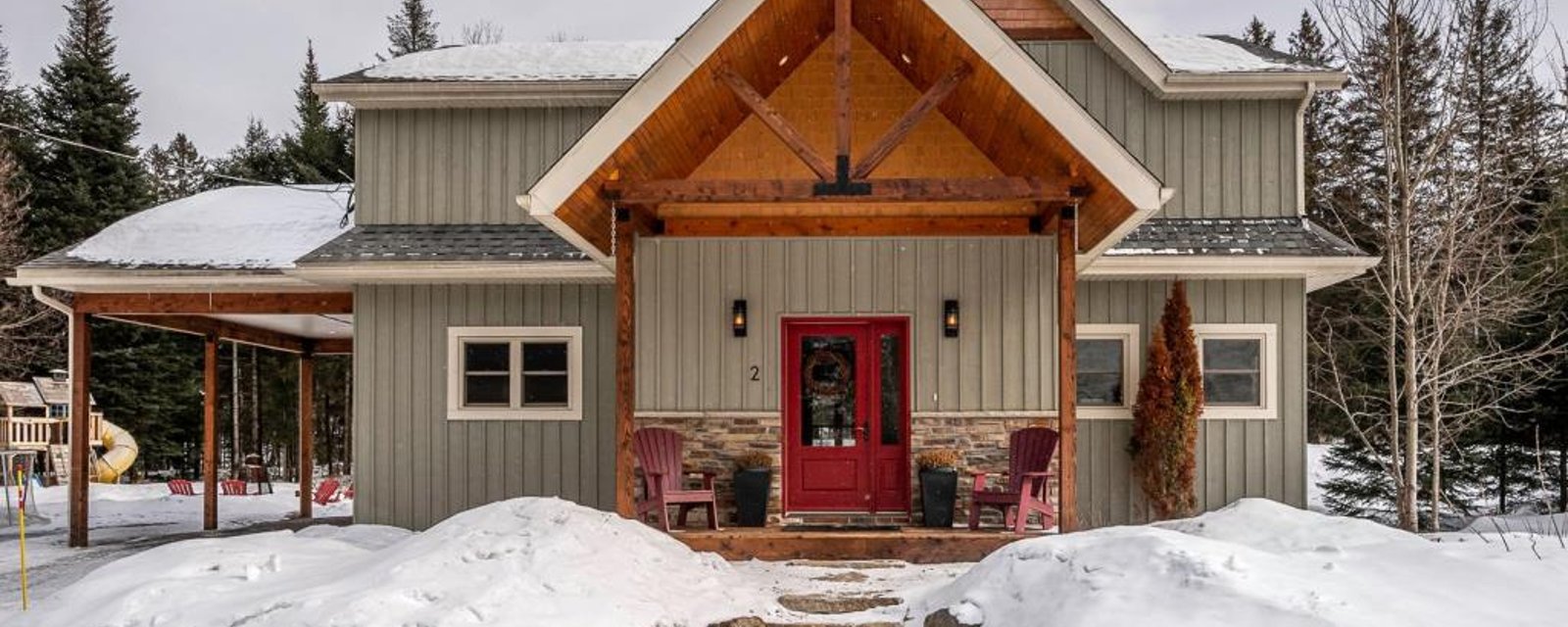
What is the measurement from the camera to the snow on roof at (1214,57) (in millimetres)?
9422

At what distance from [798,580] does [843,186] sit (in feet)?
7.99

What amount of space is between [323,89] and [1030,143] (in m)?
6.37

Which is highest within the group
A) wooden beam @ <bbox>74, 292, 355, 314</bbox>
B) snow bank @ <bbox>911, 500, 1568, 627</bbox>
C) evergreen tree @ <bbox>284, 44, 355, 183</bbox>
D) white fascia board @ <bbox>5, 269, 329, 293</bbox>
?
evergreen tree @ <bbox>284, 44, 355, 183</bbox>

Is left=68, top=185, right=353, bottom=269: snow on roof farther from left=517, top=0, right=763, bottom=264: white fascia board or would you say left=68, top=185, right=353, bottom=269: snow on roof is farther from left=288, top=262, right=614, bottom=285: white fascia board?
left=517, top=0, right=763, bottom=264: white fascia board

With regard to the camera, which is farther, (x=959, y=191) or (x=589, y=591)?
(x=959, y=191)

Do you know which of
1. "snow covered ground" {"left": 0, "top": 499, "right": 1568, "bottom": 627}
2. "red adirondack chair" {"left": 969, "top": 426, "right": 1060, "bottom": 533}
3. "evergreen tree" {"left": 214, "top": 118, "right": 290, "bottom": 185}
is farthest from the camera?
"evergreen tree" {"left": 214, "top": 118, "right": 290, "bottom": 185}

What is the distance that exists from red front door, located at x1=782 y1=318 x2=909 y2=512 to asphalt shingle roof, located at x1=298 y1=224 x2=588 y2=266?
212cm

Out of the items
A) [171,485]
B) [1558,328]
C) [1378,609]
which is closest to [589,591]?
[1378,609]

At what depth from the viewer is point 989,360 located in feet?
29.0

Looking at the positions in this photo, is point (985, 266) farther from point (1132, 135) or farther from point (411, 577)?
point (411, 577)

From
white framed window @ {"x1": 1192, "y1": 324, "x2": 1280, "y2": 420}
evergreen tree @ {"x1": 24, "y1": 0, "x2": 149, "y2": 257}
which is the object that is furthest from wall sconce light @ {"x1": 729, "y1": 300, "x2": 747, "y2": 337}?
evergreen tree @ {"x1": 24, "y1": 0, "x2": 149, "y2": 257}

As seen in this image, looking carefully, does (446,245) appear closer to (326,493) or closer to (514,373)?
(514,373)

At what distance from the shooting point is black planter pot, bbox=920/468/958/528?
8344 millimetres

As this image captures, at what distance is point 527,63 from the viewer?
33.4 ft
